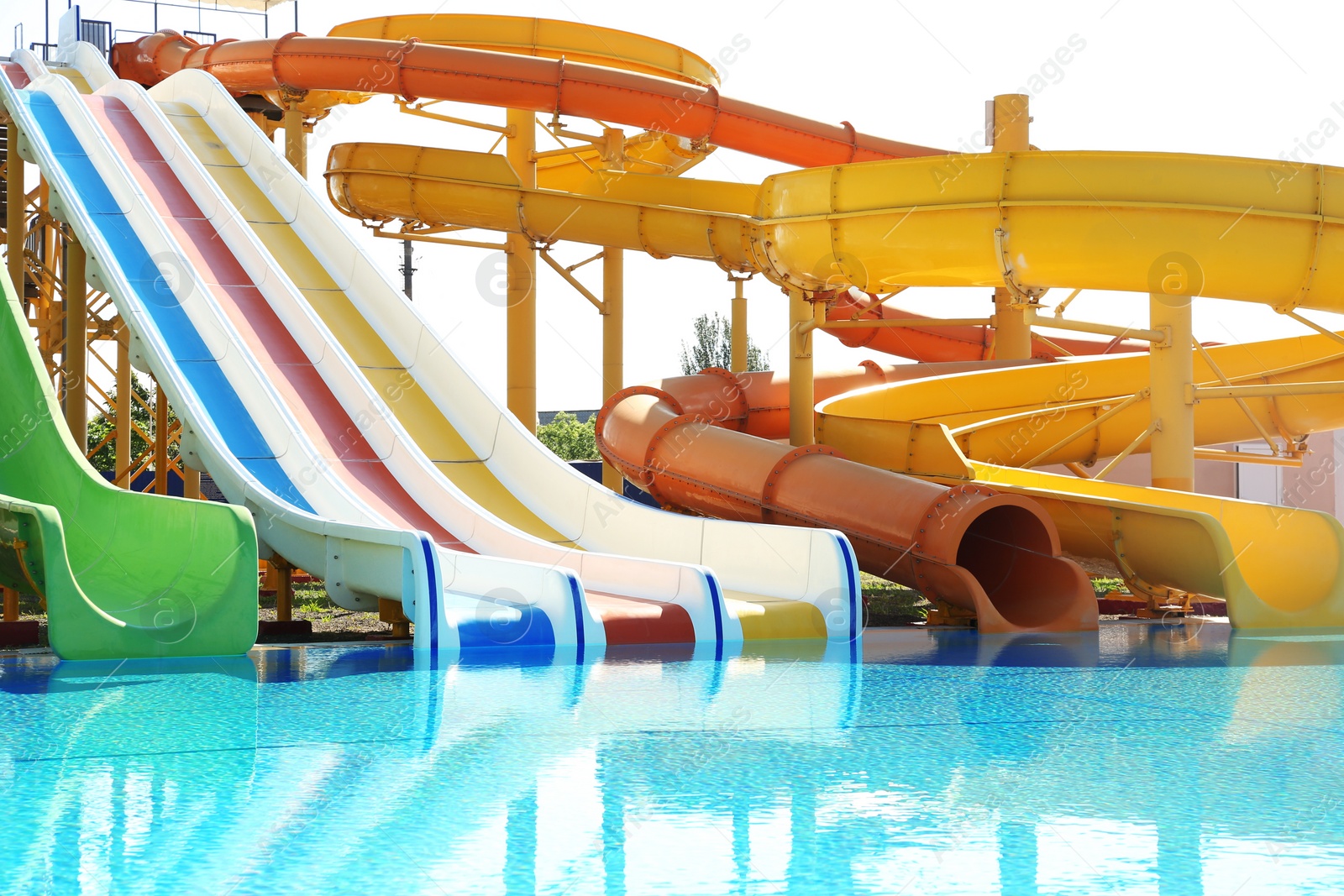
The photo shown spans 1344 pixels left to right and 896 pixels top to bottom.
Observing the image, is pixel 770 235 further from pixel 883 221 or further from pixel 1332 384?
pixel 1332 384

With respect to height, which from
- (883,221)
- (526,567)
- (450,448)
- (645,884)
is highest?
(883,221)

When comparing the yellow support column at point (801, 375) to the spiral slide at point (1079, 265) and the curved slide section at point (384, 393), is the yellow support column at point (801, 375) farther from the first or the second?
the curved slide section at point (384, 393)

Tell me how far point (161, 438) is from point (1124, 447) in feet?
26.0

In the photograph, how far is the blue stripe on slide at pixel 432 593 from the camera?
6.45 m

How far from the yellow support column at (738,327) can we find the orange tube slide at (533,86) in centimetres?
153

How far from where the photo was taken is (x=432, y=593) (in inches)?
255

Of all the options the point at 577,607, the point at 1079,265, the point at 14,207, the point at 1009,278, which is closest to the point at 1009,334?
the point at 1009,278

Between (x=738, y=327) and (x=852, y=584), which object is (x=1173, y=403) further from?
(x=738, y=327)

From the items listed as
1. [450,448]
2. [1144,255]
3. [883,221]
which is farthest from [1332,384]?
[450,448]

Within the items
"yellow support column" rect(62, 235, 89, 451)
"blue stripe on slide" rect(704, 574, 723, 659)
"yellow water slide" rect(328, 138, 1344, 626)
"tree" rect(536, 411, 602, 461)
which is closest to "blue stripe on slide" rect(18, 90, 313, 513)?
"yellow support column" rect(62, 235, 89, 451)

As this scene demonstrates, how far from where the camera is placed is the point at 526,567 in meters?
6.90

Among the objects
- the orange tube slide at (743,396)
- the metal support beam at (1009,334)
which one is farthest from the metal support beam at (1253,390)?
the metal support beam at (1009,334)

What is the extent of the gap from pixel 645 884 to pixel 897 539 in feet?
19.8

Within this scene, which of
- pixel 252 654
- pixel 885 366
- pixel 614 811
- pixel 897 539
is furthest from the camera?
pixel 885 366
